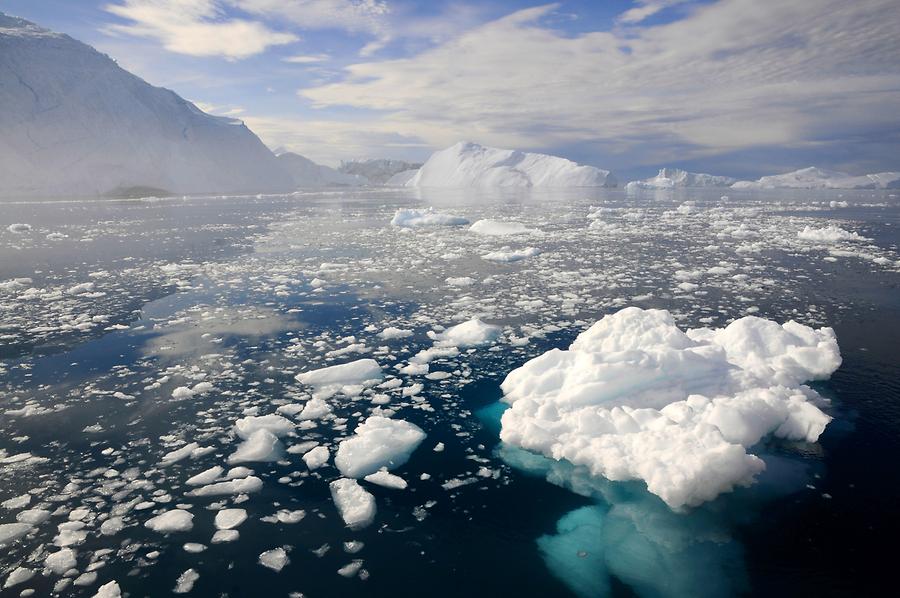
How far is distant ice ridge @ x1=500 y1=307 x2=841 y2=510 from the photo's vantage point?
443 cm

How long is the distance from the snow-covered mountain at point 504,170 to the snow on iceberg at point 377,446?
10679 centimetres

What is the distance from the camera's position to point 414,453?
5.12 m

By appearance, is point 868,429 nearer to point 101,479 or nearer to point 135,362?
point 101,479

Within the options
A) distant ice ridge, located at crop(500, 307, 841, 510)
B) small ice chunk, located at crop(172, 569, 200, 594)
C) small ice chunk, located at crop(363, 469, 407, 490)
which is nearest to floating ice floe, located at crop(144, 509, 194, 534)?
small ice chunk, located at crop(172, 569, 200, 594)

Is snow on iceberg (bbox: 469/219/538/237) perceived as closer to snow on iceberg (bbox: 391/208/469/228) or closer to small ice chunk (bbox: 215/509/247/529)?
snow on iceberg (bbox: 391/208/469/228)

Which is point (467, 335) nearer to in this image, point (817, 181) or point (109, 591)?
point (109, 591)

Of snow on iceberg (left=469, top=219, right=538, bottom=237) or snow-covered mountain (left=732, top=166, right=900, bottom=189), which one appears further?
snow-covered mountain (left=732, top=166, right=900, bottom=189)

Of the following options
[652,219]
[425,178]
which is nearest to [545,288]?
[652,219]

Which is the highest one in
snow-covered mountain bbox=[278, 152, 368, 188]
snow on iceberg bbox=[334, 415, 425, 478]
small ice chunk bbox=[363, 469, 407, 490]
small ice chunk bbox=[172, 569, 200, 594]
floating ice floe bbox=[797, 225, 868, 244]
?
snow-covered mountain bbox=[278, 152, 368, 188]

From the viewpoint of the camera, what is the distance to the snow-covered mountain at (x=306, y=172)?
11528 cm

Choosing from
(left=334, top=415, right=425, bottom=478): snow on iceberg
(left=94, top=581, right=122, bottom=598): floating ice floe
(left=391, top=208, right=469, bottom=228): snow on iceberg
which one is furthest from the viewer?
(left=391, top=208, right=469, bottom=228): snow on iceberg

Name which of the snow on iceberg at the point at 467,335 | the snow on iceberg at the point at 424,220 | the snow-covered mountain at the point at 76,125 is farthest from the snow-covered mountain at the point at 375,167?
the snow on iceberg at the point at 467,335

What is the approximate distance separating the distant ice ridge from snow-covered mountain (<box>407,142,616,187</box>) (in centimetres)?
10403

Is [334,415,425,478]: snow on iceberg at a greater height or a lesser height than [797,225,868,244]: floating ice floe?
lesser
